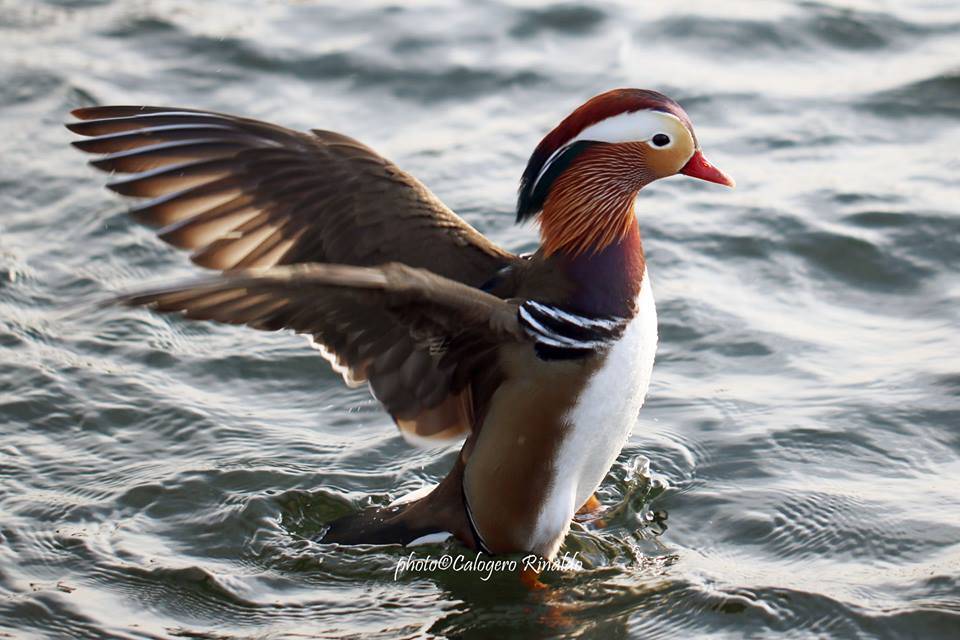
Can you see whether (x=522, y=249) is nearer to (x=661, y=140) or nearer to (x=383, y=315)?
(x=661, y=140)

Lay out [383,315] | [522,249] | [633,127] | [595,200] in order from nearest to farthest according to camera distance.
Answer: [383,315]
[633,127]
[595,200]
[522,249]

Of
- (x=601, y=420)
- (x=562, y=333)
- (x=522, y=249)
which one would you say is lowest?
(x=522, y=249)

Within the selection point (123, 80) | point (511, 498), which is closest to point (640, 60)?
point (123, 80)

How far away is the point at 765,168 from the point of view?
8.29m

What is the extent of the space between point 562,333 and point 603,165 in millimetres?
753

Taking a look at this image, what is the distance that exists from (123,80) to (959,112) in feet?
17.3

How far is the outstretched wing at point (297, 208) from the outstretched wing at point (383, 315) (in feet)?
0.03

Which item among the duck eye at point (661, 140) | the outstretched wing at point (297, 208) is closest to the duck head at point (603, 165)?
the duck eye at point (661, 140)

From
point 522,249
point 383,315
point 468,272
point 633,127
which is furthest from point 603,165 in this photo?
point 522,249

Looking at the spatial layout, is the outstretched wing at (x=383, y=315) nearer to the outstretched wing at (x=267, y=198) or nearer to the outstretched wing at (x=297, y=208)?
the outstretched wing at (x=297, y=208)

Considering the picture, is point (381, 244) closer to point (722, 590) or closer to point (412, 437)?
point (412, 437)

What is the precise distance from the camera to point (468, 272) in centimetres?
518

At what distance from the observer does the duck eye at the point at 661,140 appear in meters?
5.04

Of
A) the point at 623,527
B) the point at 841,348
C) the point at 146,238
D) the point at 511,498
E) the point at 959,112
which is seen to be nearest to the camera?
the point at 511,498
